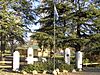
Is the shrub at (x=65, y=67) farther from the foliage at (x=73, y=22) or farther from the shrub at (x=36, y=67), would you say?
the foliage at (x=73, y=22)

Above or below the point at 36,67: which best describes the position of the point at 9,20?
above

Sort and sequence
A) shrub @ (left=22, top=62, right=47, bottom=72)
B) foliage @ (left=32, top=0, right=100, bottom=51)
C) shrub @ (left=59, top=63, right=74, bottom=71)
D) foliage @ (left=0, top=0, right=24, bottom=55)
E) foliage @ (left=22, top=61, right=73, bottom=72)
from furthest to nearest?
foliage @ (left=32, top=0, right=100, bottom=51), shrub @ (left=59, top=63, right=74, bottom=71), foliage @ (left=22, top=61, right=73, bottom=72), shrub @ (left=22, top=62, right=47, bottom=72), foliage @ (left=0, top=0, right=24, bottom=55)

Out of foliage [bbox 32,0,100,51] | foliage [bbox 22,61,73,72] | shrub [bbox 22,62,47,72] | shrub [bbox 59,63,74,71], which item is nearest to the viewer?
shrub [bbox 22,62,47,72]

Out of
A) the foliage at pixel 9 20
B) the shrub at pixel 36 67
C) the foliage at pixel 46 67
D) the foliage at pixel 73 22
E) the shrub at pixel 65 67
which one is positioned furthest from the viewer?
the foliage at pixel 73 22

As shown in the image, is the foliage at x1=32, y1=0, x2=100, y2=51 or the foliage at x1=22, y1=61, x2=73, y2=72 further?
the foliage at x1=32, y1=0, x2=100, y2=51

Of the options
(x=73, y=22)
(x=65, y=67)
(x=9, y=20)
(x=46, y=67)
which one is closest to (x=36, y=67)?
(x=46, y=67)

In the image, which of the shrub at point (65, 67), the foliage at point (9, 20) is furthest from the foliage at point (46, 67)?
the foliage at point (9, 20)

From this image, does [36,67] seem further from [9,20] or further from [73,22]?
[73,22]

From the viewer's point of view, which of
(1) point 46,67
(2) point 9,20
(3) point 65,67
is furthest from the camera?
(3) point 65,67

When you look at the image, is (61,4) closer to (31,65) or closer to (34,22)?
(34,22)

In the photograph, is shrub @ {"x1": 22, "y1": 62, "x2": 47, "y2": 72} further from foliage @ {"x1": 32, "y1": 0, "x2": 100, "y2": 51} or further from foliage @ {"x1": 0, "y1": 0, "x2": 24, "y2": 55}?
Result: foliage @ {"x1": 32, "y1": 0, "x2": 100, "y2": 51}

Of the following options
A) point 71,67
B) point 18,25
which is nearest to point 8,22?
point 18,25

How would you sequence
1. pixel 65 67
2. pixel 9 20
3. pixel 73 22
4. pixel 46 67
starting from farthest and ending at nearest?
pixel 73 22 → pixel 65 67 → pixel 46 67 → pixel 9 20

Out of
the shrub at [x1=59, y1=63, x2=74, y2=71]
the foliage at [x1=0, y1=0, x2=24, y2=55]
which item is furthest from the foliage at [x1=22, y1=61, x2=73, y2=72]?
the foliage at [x1=0, y1=0, x2=24, y2=55]
